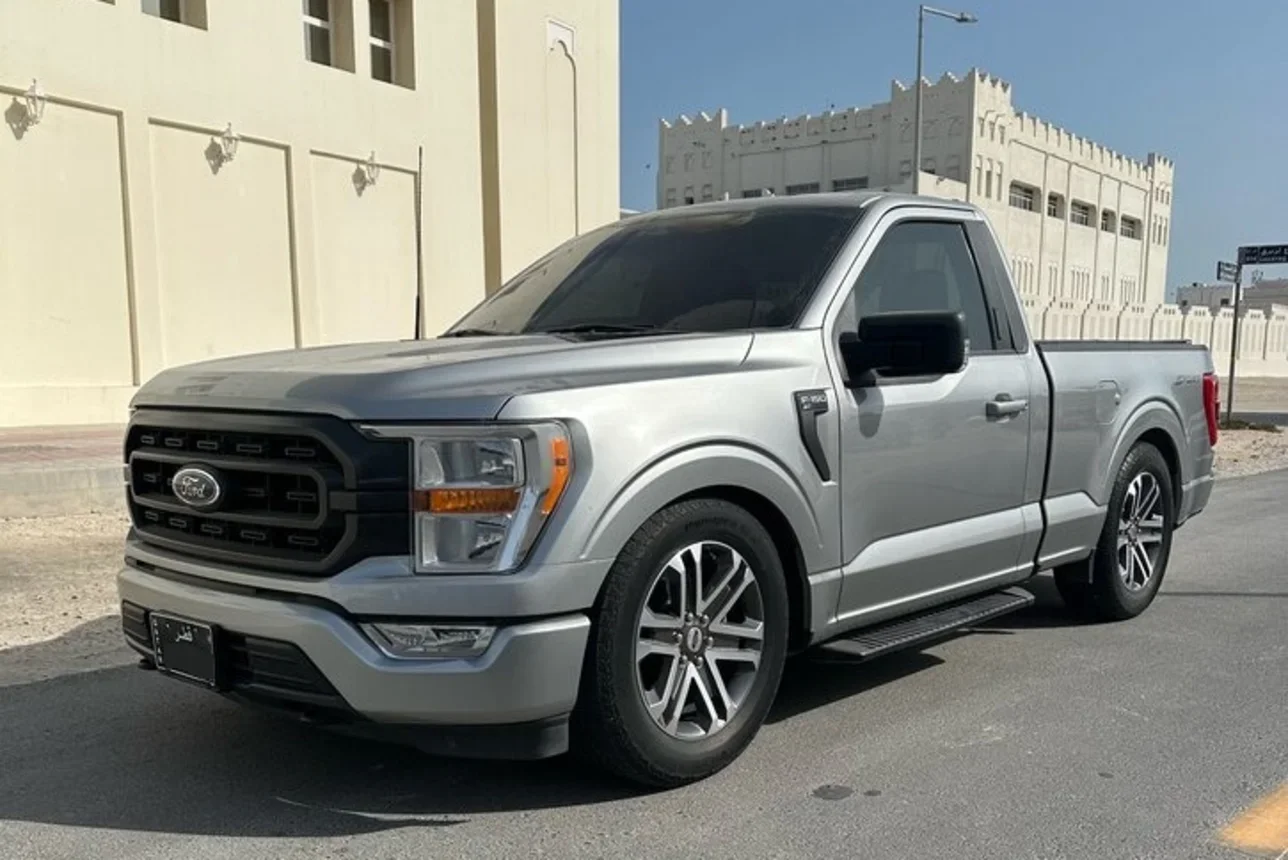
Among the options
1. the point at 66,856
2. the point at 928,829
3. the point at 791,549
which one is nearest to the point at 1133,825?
→ the point at 928,829

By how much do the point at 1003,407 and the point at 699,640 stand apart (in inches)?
73.2

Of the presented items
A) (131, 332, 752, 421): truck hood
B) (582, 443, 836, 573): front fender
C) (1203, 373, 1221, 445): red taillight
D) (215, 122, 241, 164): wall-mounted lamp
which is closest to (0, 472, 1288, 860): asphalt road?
(582, 443, 836, 573): front fender

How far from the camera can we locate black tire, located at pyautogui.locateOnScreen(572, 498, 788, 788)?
3.24 meters

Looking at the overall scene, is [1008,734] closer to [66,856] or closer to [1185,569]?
[66,856]

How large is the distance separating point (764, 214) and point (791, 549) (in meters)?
1.52

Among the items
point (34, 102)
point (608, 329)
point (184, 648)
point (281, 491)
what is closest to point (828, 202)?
point (608, 329)

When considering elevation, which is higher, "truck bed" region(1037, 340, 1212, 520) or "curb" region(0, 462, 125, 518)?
"truck bed" region(1037, 340, 1212, 520)

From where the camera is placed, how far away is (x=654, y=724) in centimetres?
341

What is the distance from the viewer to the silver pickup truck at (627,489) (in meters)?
3.05

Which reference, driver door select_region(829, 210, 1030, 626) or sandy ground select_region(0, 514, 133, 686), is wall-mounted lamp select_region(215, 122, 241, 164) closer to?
sandy ground select_region(0, 514, 133, 686)

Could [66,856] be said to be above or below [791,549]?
below

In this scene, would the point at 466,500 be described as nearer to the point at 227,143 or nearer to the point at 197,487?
the point at 197,487

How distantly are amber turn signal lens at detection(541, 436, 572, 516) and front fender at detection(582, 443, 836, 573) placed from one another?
153mm

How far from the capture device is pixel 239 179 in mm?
15992
